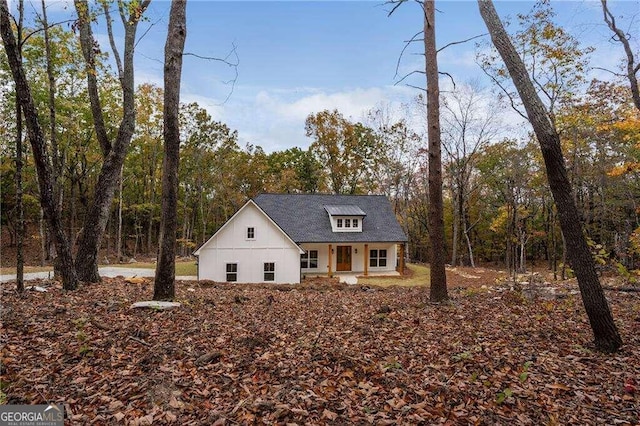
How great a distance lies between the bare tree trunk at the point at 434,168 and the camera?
27.3ft

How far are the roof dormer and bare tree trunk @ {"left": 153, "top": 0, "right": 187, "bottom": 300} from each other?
16.4 meters

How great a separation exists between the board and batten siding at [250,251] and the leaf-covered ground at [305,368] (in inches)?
482

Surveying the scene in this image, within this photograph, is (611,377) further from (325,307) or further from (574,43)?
(574,43)

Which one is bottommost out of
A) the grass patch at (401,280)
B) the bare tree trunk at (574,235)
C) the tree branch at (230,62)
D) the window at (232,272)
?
the grass patch at (401,280)

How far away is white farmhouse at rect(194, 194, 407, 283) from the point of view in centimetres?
1900

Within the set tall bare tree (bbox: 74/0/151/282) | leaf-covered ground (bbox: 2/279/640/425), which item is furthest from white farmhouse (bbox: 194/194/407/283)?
leaf-covered ground (bbox: 2/279/640/425)

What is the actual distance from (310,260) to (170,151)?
16.5 metres

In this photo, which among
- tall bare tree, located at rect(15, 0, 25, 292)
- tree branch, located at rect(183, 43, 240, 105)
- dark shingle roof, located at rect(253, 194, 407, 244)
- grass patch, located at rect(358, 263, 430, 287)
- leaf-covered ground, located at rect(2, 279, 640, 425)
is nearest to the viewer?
leaf-covered ground, located at rect(2, 279, 640, 425)

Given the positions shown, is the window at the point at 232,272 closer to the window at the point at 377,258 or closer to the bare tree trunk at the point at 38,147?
the window at the point at 377,258

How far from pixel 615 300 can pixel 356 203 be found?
1739cm

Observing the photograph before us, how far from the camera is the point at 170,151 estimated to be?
6.80 meters

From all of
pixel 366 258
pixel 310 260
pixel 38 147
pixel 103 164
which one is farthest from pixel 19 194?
pixel 366 258

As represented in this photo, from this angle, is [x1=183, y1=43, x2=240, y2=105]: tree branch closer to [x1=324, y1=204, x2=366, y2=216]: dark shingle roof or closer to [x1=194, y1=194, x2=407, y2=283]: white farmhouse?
[x1=194, y1=194, x2=407, y2=283]: white farmhouse

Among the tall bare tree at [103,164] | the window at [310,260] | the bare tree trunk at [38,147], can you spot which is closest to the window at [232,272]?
the window at [310,260]
